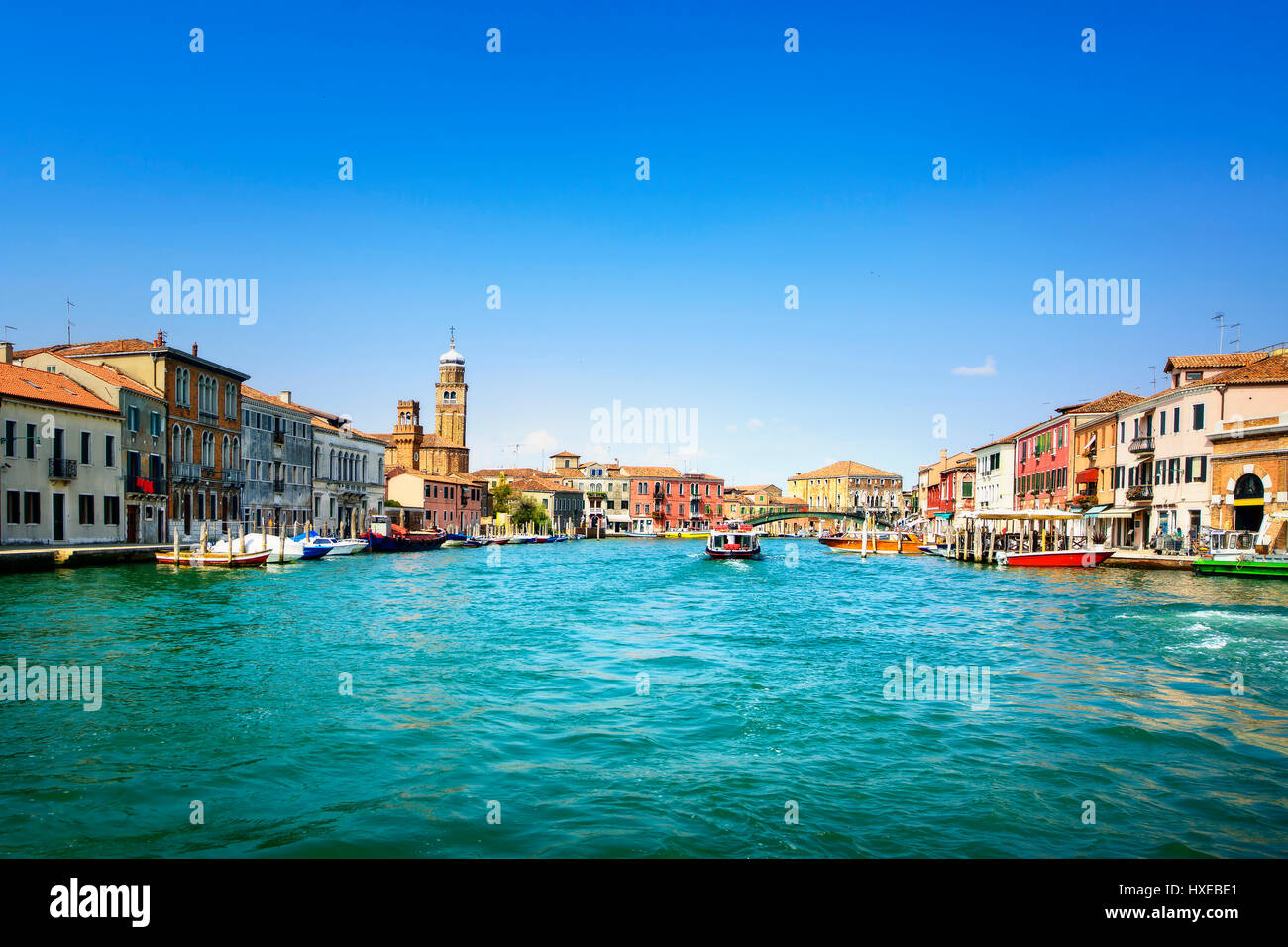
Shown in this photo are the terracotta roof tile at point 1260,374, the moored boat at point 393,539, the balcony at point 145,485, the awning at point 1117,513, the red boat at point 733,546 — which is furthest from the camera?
the moored boat at point 393,539

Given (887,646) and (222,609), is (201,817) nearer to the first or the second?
(887,646)

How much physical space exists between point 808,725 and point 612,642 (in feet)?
22.6

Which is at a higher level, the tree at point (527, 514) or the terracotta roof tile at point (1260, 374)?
the terracotta roof tile at point (1260, 374)

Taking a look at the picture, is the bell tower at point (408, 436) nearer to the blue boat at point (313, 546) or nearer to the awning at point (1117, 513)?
the blue boat at point (313, 546)

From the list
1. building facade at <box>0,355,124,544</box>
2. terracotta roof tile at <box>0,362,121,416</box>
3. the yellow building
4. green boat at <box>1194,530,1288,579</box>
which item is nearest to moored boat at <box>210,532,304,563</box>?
building facade at <box>0,355,124,544</box>

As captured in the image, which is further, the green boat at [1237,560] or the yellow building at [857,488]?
the yellow building at [857,488]

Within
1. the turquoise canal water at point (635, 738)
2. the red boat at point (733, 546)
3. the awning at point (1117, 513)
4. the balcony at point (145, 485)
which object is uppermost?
the balcony at point (145, 485)

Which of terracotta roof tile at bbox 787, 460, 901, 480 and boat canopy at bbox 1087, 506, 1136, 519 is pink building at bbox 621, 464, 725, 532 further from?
boat canopy at bbox 1087, 506, 1136, 519

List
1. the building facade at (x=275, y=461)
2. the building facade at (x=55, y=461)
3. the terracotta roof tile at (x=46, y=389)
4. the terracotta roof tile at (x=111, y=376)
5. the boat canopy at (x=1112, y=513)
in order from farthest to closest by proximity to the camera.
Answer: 1. the building facade at (x=275, y=461)
2. the boat canopy at (x=1112, y=513)
3. the terracotta roof tile at (x=111, y=376)
4. the terracotta roof tile at (x=46, y=389)
5. the building facade at (x=55, y=461)

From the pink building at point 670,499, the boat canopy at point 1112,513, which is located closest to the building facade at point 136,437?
the boat canopy at point 1112,513

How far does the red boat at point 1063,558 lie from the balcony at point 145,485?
124 ft

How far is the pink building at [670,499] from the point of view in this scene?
108m
